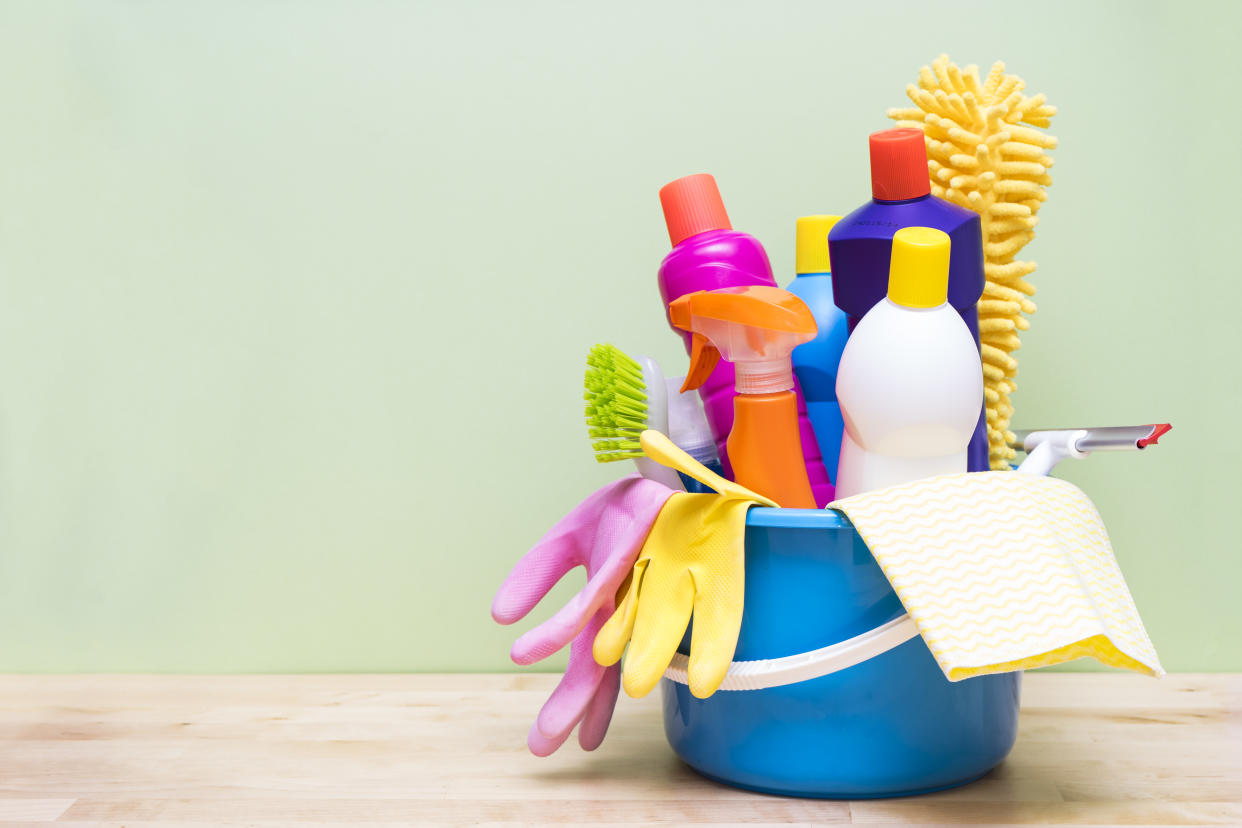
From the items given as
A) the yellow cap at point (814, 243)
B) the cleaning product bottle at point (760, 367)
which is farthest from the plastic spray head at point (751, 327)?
the yellow cap at point (814, 243)

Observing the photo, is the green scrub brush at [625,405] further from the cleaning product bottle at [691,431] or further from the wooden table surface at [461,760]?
the wooden table surface at [461,760]

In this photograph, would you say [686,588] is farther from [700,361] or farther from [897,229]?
[897,229]

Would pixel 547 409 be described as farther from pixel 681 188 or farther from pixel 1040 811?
pixel 1040 811

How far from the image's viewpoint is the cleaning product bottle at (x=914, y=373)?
21.7 inches

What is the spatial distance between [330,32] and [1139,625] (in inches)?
28.6

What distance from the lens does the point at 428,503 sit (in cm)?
86

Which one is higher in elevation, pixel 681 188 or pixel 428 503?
pixel 681 188

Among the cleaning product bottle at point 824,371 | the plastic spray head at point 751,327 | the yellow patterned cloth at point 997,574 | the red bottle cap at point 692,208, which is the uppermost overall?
the red bottle cap at point 692,208

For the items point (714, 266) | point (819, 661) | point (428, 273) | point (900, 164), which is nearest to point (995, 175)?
point (900, 164)

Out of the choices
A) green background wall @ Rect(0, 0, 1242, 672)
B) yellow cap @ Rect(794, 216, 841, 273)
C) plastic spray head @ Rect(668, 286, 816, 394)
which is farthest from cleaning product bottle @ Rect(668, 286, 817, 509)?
green background wall @ Rect(0, 0, 1242, 672)

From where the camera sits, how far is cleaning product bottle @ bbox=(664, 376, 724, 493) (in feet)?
2.16

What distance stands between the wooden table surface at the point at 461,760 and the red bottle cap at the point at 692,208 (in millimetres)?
340

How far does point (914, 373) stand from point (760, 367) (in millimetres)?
85

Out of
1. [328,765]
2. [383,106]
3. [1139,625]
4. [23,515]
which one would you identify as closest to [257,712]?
[328,765]
